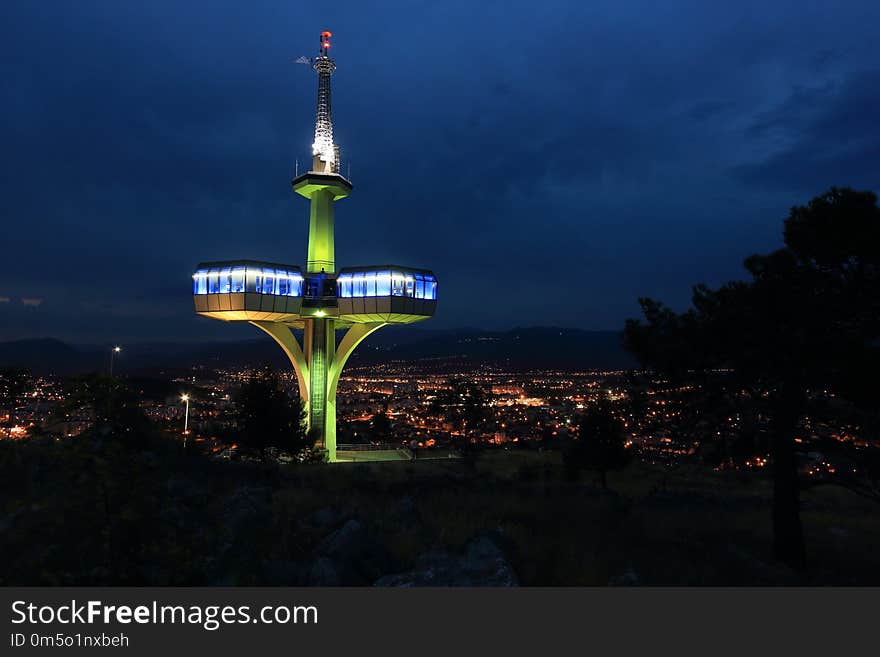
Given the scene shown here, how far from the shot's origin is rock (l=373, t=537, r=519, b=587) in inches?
276

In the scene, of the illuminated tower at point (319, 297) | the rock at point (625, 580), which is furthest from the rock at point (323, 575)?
the illuminated tower at point (319, 297)

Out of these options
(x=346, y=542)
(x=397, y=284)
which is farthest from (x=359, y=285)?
(x=346, y=542)

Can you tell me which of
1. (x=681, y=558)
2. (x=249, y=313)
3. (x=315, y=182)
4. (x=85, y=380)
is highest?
(x=315, y=182)

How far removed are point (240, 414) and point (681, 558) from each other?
22.9 metres

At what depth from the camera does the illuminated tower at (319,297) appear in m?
36.9

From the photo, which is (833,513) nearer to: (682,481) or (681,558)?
(682,481)

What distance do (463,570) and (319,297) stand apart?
114 ft

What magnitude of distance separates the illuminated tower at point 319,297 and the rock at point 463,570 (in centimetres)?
3122

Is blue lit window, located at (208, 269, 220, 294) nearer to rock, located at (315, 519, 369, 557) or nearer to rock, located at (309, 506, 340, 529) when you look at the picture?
rock, located at (309, 506, 340, 529)

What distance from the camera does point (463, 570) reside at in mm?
7168

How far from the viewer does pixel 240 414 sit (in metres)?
28.3

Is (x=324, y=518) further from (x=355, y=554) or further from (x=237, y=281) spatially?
(x=237, y=281)

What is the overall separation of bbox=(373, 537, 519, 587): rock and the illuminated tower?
102ft
